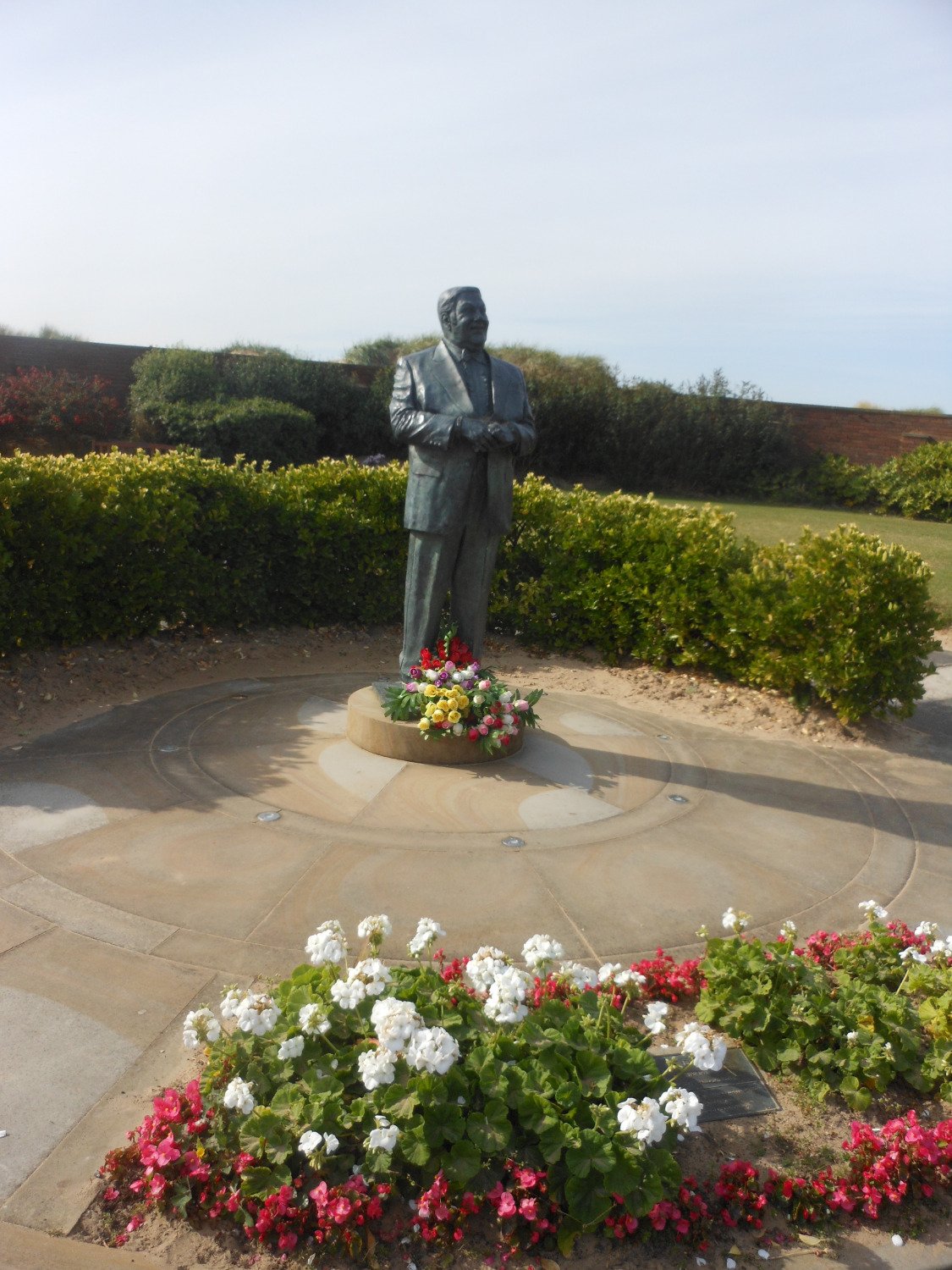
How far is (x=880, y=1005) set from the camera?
3.23m

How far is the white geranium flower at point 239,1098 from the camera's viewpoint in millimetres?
2514

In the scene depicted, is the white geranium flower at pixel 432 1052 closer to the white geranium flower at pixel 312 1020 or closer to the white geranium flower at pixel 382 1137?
the white geranium flower at pixel 382 1137

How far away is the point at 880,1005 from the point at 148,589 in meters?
6.20

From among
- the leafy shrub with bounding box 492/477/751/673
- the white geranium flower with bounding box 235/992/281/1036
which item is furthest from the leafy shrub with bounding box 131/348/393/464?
the white geranium flower with bounding box 235/992/281/1036

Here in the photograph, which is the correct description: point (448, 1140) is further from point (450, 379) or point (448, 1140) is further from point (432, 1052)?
point (450, 379)

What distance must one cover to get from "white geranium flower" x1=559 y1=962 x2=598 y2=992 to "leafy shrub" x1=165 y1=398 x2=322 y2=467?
17.3 m

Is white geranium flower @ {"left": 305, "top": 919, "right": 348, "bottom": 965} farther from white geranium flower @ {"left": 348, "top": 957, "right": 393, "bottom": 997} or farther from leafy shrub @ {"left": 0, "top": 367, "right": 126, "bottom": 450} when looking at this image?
leafy shrub @ {"left": 0, "top": 367, "right": 126, "bottom": 450}

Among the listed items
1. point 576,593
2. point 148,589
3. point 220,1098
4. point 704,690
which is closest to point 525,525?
point 576,593

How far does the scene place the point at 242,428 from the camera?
1975cm

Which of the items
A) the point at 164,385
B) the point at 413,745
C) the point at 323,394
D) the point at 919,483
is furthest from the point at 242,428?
the point at 919,483

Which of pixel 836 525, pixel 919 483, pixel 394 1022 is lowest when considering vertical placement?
pixel 394 1022

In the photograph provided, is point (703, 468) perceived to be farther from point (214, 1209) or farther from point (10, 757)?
point (214, 1209)

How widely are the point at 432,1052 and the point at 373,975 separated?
0.38 meters

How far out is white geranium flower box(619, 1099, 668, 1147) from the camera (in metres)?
2.40
